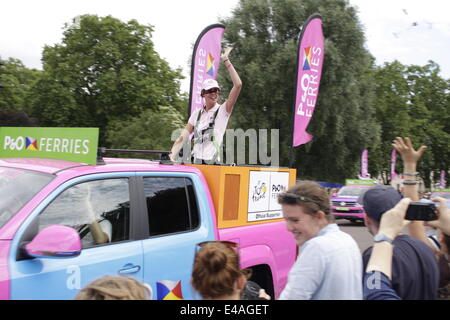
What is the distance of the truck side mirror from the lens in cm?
263

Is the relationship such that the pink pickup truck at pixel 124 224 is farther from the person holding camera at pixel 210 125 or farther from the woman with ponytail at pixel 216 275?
the person holding camera at pixel 210 125

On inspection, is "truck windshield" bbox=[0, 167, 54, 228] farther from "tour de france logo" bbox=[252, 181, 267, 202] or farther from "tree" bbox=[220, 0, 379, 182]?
"tree" bbox=[220, 0, 379, 182]

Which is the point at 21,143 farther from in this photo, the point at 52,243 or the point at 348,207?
the point at 348,207

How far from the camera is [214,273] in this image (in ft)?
6.51

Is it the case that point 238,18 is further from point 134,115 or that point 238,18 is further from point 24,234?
point 24,234

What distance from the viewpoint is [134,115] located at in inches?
1321

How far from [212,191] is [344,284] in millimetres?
2233

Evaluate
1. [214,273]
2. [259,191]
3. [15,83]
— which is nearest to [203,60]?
[259,191]

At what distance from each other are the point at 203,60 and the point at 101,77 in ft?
69.4

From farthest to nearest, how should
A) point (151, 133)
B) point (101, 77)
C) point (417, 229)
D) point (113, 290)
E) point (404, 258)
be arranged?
point (101, 77) → point (151, 133) → point (417, 229) → point (404, 258) → point (113, 290)

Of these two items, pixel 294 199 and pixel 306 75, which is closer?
pixel 294 199

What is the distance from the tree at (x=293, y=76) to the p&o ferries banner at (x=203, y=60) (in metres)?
11.4

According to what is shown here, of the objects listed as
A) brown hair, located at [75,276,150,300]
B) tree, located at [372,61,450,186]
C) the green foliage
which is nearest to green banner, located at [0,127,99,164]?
brown hair, located at [75,276,150,300]

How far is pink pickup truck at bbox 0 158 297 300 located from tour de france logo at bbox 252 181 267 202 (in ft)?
0.04
